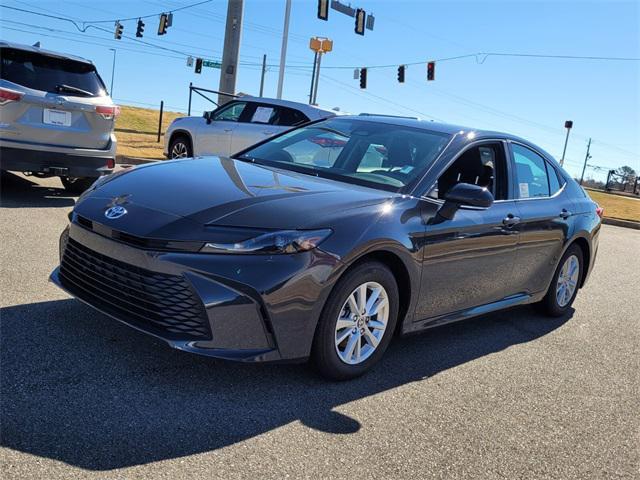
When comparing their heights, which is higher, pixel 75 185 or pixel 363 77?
pixel 363 77

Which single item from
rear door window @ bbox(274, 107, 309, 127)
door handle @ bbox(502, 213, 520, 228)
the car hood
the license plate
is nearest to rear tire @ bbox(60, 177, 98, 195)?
the license plate

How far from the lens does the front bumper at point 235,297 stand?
3127 mm

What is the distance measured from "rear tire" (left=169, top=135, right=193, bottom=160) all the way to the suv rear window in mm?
3898

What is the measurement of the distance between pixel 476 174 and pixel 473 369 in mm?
1430

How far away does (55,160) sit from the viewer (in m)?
7.46

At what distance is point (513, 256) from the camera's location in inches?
188

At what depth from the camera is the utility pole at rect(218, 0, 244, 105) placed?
57.6 feet

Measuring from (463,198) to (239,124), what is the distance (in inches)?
306

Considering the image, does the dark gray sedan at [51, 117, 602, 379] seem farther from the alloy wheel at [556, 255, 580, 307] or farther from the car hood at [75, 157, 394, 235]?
the alloy wheel at [556, 255, 580, 307]

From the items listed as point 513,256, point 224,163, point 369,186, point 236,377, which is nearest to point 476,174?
point 513,256

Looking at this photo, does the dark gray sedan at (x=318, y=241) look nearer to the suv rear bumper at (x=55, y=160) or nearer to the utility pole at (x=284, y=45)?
the suv rear bumper at (x=55, y=160)

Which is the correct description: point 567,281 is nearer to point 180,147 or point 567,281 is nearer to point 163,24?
point 180,147

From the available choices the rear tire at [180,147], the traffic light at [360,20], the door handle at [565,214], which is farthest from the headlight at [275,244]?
the traffic light at [360,20]

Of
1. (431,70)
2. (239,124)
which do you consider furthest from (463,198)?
(431,70)
